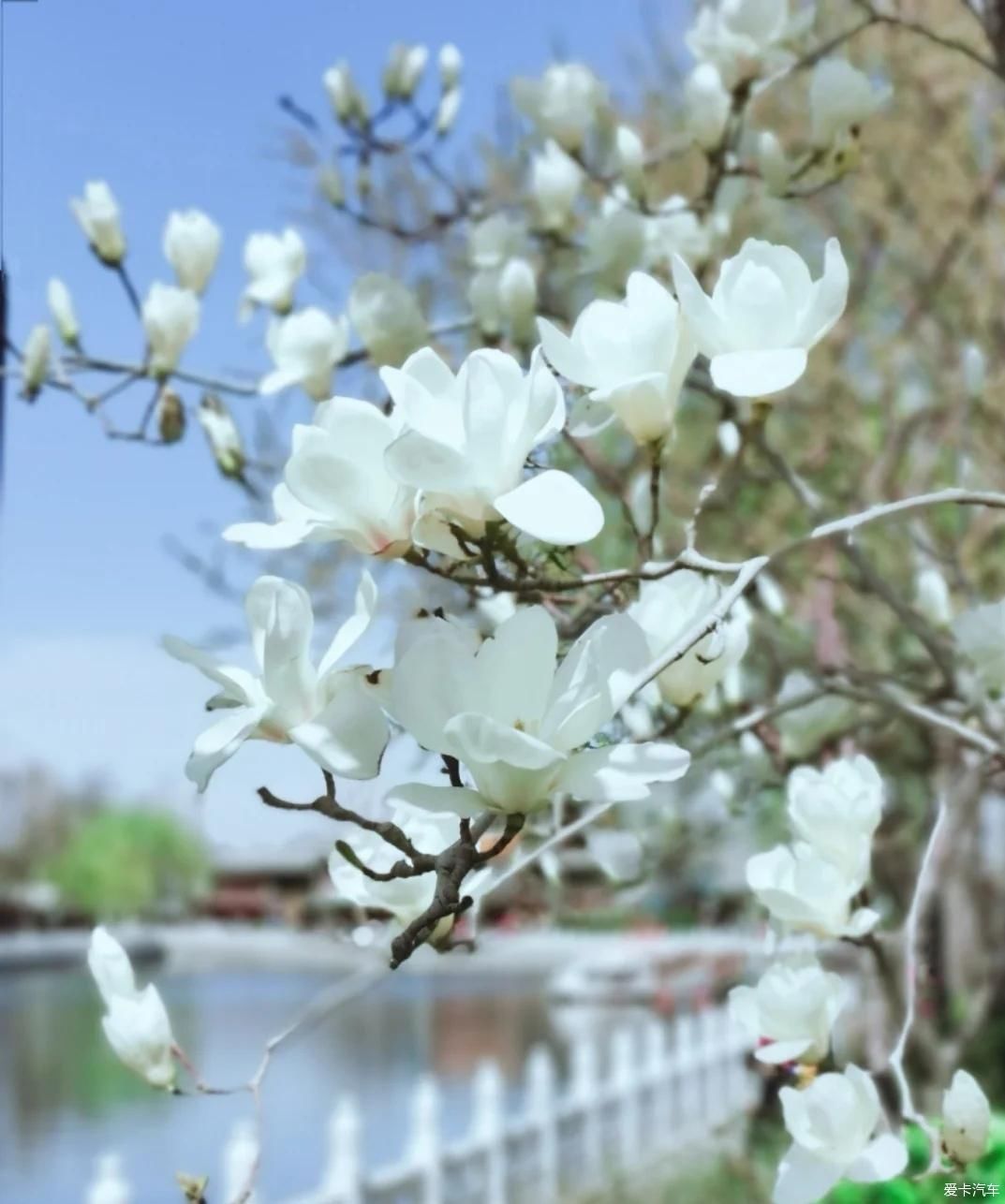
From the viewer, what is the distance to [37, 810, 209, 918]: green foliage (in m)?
37.2

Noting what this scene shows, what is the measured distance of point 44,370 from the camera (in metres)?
1.42

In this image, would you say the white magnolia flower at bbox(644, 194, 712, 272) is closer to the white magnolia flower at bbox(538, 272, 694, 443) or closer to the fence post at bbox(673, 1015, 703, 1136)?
the white magnolia flower at bbox(538, 272, 694, 443)

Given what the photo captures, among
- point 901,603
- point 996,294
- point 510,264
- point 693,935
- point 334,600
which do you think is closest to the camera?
point 901,603

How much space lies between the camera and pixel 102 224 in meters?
1.42

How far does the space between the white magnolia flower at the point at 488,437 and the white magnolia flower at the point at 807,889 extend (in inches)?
15.2

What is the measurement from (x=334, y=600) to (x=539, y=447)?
9.69 feet

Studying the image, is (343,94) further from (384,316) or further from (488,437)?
(488,437)

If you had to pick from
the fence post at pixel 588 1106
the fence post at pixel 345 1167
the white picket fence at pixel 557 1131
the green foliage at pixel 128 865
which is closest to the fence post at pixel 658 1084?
the white picket fence at pixel 557 1131

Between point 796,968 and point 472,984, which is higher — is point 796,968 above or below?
above

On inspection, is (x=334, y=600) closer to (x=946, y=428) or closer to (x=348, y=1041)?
(x=946, y=428)

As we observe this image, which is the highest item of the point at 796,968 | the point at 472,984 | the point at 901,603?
the point at 901,603

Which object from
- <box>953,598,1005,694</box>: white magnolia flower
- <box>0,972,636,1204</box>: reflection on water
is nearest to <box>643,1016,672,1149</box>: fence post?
<box>0,972,636,1204</box>: reflection on water

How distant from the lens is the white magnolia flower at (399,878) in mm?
746

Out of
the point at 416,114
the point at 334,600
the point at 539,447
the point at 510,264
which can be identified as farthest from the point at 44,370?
the point at 334,600
